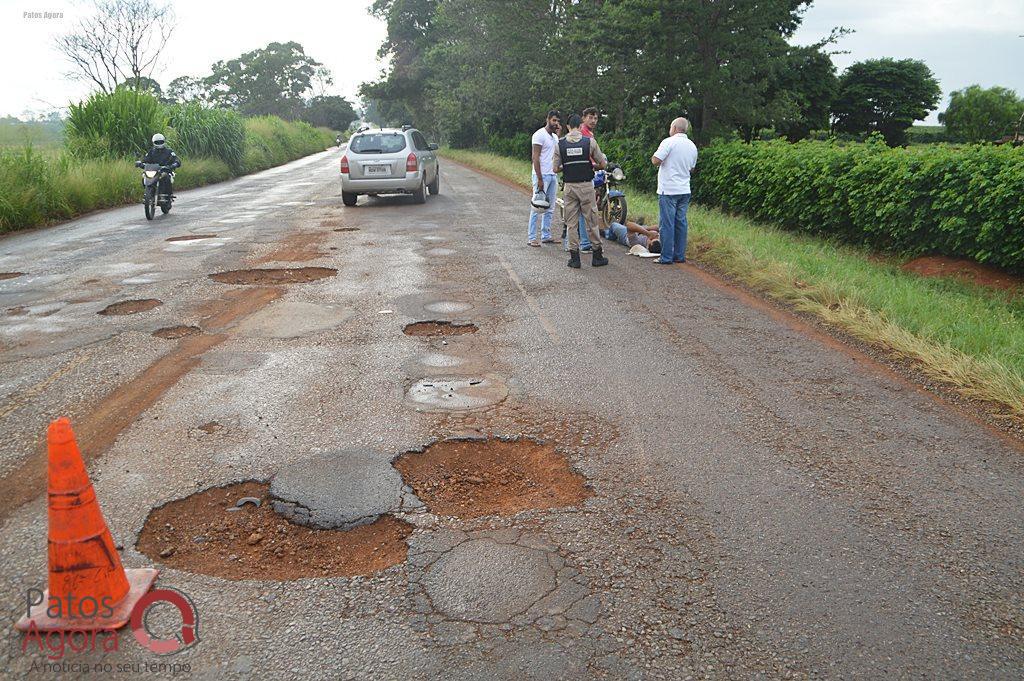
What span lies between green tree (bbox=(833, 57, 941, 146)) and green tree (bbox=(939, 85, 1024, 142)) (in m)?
6.47

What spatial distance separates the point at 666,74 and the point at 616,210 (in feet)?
24.9

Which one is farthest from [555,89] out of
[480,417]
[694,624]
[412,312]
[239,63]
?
[239,63]

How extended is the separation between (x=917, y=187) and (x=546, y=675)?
9886mm

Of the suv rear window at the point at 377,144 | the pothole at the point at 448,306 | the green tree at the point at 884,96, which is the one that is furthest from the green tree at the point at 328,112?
the pothole at the point at 448,306

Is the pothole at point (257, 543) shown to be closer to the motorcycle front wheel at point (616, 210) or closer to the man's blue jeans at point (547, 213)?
the man's blue jeans at point (547, 213)

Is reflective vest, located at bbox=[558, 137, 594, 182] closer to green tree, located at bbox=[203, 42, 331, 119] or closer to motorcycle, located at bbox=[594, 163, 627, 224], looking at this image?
motorcycle, located at bbox=[594, 163, 627, 224]

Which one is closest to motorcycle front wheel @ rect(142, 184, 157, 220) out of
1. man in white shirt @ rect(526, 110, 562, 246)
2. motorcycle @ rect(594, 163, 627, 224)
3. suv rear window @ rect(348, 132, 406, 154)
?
suv rear window @ rect(348, 132, 406, 154)

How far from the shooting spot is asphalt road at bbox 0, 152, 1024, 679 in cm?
274

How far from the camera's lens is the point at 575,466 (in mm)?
4152

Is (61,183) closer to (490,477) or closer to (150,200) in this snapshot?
(150,200)

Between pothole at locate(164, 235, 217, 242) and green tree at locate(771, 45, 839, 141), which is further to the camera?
green tree at locate(771, 45, 839, 141)

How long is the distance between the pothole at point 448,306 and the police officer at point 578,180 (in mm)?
2436

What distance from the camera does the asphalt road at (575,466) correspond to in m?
2.74

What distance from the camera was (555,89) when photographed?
91.4ft
